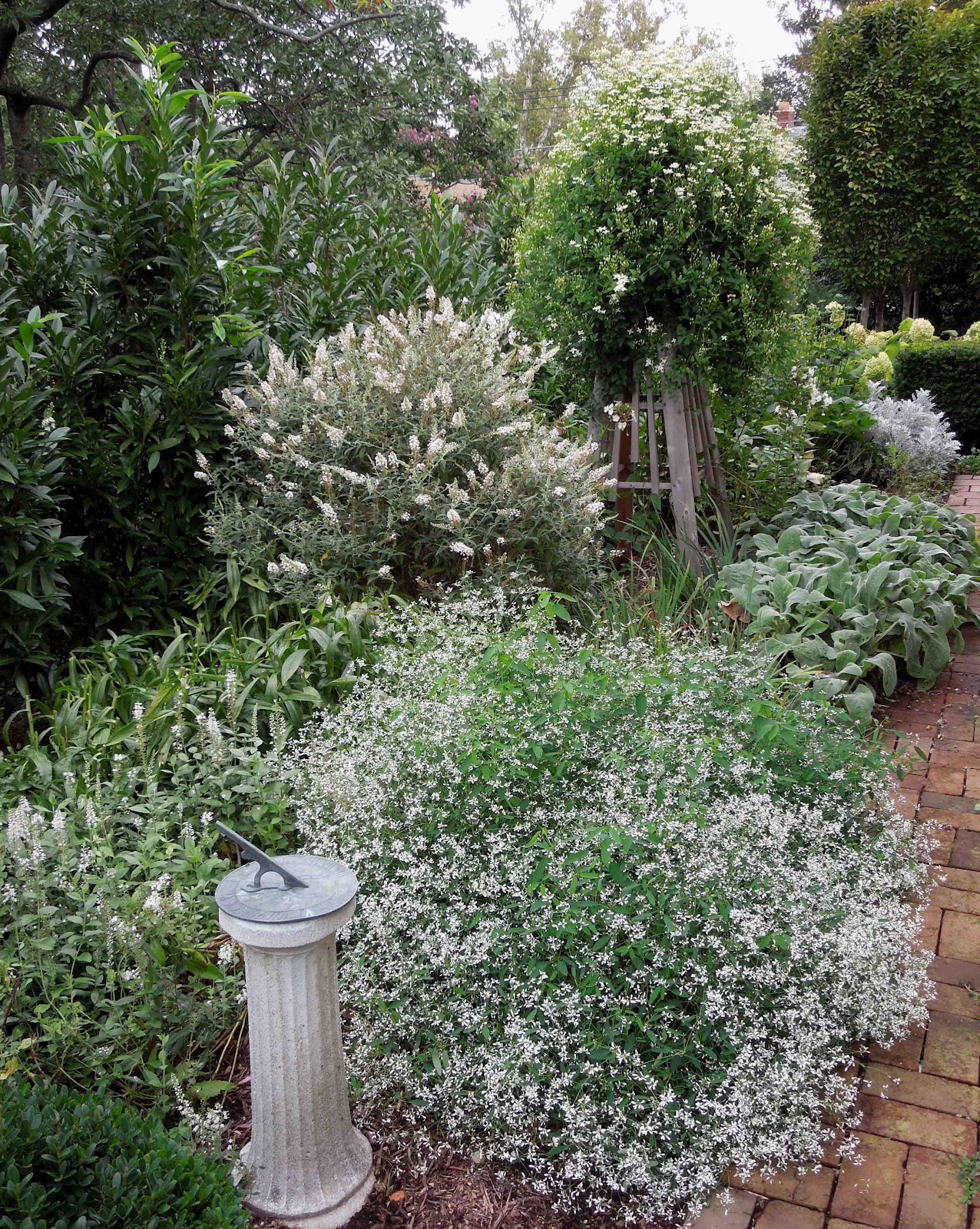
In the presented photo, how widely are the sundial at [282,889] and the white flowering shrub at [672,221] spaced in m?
3.61

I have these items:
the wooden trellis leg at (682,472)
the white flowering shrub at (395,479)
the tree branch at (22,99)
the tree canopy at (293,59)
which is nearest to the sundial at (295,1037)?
the white flowering shrub at (395,479)

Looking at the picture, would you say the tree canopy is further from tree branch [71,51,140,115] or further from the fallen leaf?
the fallen leaf

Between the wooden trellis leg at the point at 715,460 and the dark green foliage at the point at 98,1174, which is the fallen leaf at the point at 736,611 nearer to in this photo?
the wooden trellis leg at the point at 715,460

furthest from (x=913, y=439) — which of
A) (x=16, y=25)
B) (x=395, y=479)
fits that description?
(x=16, y=25)

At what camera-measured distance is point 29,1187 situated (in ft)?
4.93

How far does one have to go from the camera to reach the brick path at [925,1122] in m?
2.04

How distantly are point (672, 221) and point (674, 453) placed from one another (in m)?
1.19

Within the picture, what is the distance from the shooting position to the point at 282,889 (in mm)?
2000

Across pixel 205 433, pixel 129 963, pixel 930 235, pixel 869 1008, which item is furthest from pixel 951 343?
pixel 129 963

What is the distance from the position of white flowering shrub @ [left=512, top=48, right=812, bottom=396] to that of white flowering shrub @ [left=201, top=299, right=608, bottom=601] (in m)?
0.89

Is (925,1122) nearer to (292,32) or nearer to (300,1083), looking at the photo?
(300,1083)

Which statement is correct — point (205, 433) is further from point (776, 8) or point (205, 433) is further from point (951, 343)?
point (776, 8)

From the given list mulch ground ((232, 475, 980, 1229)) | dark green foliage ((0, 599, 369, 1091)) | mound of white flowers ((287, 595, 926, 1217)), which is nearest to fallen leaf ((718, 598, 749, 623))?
mound of white flowers ((287, 595, 926, 1217))

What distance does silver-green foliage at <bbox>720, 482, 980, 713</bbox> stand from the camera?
416cm
